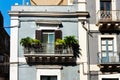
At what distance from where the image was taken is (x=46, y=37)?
2953cm

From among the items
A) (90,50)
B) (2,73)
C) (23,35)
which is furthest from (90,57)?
(2,73)

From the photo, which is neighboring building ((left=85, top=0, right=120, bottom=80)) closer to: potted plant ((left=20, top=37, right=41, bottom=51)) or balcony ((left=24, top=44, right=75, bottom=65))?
balcony ((left=24, top=44, right=75, bottom=65))

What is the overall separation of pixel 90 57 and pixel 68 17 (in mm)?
3316

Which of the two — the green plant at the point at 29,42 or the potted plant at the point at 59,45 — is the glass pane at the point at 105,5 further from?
the green plant at the point at 29,42

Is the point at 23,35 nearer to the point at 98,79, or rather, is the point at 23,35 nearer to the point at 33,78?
the point at 33,78

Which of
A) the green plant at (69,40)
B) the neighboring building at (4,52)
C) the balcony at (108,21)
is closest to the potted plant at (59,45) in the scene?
the green plant at (69,40)

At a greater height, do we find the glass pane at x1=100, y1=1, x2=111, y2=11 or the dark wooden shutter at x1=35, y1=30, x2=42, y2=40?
the glass pane at x1=100, y1=1, x2=111, y2=11

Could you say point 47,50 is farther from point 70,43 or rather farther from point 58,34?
point 70,43

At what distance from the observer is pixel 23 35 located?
29.5 metres

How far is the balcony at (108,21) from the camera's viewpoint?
29.1 metres

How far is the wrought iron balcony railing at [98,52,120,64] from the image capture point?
28828 mm

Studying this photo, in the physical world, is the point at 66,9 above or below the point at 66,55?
above

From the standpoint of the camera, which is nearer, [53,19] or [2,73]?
[53,19]

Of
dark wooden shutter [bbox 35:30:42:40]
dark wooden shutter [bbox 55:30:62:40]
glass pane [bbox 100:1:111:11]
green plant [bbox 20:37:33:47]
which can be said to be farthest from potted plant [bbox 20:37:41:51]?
glass pane [bbox 100:1:111:11]
